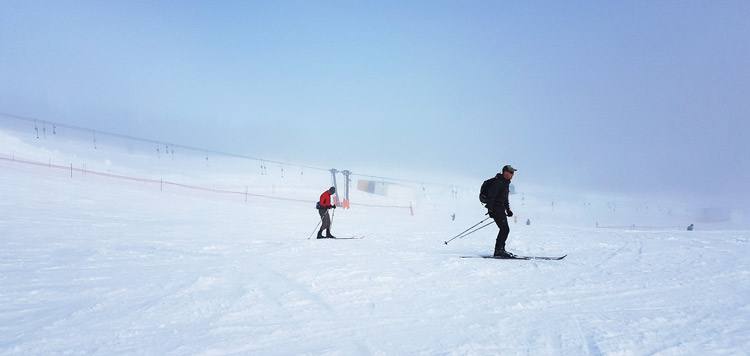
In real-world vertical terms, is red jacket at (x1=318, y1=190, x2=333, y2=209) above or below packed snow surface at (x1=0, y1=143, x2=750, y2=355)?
above

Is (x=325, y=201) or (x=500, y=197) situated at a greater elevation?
(x=500, y=197)

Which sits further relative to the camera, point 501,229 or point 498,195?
point 501,229

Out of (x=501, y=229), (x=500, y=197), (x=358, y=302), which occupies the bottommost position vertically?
(x=358, y=302)

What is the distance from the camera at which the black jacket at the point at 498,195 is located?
30.0ft

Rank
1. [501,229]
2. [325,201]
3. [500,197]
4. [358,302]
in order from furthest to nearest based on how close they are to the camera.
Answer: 1. [325,201]
2. [501,229]
3. [500,197]
4. [358,302]

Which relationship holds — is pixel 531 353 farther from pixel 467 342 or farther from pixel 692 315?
pixel 692 315

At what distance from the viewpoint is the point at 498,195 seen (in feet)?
30.1

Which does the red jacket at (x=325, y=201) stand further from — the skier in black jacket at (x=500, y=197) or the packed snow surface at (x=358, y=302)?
the skier in black jacket at (x=500, y=197)

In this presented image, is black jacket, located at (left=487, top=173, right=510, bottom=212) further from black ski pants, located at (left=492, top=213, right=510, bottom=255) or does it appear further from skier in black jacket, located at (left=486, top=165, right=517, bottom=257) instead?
black ski pants, located at (left=492, top=213, right=510, bottom=255)

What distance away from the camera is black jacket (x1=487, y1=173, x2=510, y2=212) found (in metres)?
9.15

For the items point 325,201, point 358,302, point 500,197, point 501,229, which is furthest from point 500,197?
point 325,201

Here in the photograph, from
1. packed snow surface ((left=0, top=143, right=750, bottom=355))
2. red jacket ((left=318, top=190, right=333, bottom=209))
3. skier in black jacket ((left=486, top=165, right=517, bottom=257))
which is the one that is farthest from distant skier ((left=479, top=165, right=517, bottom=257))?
red jacket ((left=318, top=190, right=333, bottom=209))

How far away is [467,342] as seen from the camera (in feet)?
11.7

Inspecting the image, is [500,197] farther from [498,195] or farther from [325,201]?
[325,201]
